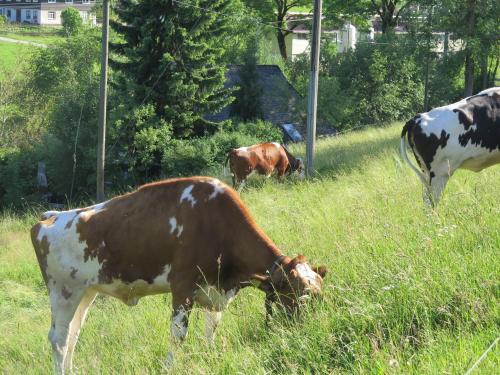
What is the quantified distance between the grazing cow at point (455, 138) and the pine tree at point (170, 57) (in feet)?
55.1

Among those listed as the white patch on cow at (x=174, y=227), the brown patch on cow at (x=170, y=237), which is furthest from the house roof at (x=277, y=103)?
the white patch on cow at (x=174, y=227)

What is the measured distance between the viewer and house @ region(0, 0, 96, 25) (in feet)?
371

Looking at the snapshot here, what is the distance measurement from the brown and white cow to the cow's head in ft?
40.3

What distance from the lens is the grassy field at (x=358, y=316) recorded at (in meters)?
4.48

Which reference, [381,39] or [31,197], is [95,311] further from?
[381,39]

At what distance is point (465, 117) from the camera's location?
9461 mm

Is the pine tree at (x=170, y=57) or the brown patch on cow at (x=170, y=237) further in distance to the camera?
the pine tree at (x=170, y=57)

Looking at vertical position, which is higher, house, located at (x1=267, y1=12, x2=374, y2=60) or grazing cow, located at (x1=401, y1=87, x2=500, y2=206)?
house, located at (x1=267, y1=12, x2=374, y2=60)

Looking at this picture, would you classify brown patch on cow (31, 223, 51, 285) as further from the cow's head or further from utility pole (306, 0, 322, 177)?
utility pole (306, 0, 322, 177)

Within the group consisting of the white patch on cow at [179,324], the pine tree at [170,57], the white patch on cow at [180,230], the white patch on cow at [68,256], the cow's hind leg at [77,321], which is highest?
the pine tree at [170,57]

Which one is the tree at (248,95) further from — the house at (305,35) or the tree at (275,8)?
the tree at (275,8)

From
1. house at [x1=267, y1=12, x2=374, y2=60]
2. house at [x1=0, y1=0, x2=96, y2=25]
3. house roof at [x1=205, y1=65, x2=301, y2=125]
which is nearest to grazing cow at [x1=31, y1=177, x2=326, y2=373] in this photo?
house roof at [x1=205, y1=65, x2=301, y2=125]

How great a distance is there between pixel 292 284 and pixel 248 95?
96.8 ft

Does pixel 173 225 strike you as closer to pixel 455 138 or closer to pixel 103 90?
pixel 455 138
